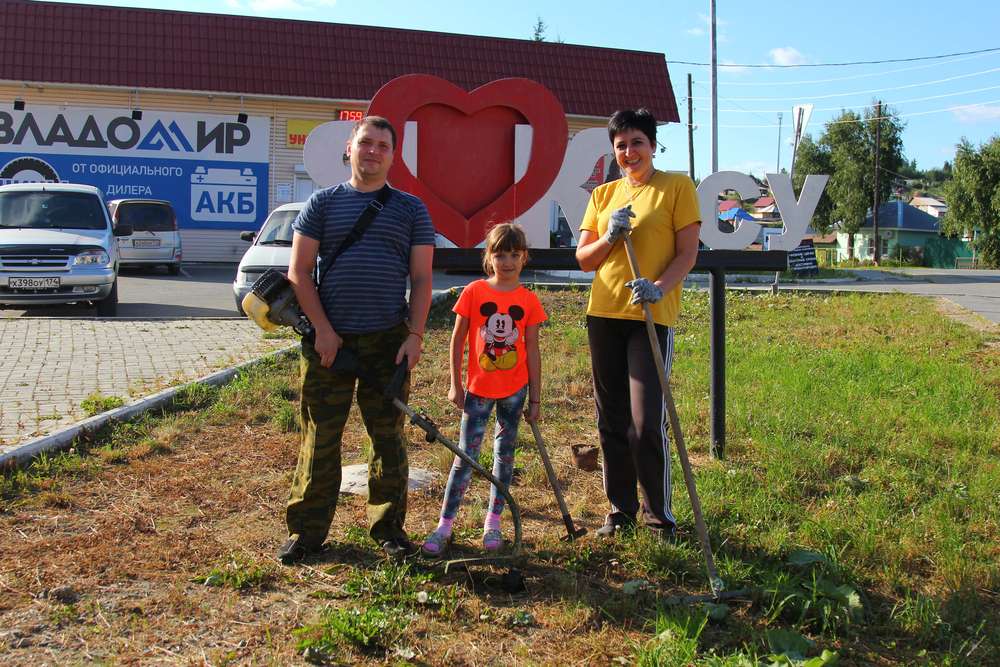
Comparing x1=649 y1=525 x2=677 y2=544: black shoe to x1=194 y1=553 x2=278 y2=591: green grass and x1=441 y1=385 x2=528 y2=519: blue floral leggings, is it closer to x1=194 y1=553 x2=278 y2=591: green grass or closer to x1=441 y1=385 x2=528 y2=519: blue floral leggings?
x1=441 y1=385 x2=528 y2=519: blue floral leggings

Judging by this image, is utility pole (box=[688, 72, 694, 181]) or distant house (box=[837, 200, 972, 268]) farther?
distant house (box=[837, 200, 972, 268])

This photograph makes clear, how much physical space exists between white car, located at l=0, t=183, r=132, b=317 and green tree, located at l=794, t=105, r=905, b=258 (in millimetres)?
50284

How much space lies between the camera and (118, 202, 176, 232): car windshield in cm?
2008

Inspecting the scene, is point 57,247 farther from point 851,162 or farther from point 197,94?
point 851,162

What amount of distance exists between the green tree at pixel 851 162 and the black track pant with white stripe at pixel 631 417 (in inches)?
2177

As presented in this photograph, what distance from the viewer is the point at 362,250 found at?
148 inches

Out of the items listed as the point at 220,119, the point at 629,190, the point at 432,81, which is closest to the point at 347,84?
A: the point at 220,119

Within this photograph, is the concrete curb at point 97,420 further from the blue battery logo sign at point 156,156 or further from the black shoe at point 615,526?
the blue battery logo sign at point 156,156

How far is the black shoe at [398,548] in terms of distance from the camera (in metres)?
3.85

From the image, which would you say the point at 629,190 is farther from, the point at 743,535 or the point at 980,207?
the point at 980,207

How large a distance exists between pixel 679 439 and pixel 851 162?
189 ft

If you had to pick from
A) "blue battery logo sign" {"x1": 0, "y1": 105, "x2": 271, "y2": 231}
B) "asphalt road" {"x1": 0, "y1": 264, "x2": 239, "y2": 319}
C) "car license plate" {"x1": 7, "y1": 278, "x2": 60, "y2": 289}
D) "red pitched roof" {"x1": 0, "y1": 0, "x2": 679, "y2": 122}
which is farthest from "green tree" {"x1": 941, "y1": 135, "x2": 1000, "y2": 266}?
"car license plate" {"x1": 7, "y1": 278, "x2": 60, "y2": 289}

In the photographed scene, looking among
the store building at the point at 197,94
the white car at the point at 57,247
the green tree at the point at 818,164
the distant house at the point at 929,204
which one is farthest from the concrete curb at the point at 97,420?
the distant house at the point at 929,204

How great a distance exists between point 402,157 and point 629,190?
6.84 ft
